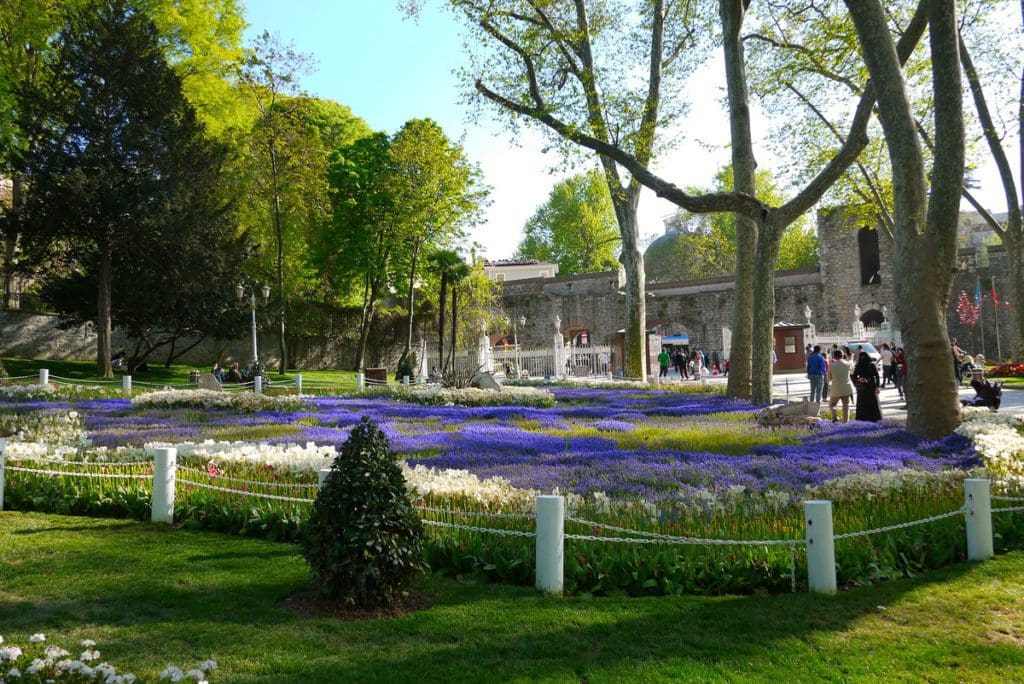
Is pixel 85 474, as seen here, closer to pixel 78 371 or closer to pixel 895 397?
pixel 895 397

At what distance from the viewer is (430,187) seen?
32812 mm

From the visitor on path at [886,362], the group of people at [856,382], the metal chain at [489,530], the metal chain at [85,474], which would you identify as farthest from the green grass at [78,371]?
the metal chain at [489,530]

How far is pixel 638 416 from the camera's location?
45.5ft

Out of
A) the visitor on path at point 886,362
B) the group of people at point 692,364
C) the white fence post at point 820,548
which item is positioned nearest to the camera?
the white fence post at point 820,548

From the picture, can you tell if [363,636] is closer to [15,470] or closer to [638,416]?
[15,470]

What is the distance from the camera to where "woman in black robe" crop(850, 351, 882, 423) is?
500 inches

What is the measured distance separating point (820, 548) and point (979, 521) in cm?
171

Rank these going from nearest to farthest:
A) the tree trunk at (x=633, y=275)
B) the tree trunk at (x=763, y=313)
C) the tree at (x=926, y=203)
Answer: the tree at (x=926, y=203) → the tree trunk at (x=763, y=313) → the tree trunk at (x=633, y=275)

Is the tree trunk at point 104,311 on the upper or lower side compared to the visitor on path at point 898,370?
upper

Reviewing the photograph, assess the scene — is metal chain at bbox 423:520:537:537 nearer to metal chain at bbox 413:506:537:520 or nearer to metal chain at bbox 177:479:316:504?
metal chain at bbox 413:506:537:520

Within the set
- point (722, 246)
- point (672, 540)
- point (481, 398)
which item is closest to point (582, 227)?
point (722, 246)

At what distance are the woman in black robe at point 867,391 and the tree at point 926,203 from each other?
9.04 ft

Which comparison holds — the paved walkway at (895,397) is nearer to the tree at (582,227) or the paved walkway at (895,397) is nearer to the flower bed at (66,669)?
the flower bed at (66,669)

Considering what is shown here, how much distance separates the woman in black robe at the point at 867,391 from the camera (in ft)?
41.7
